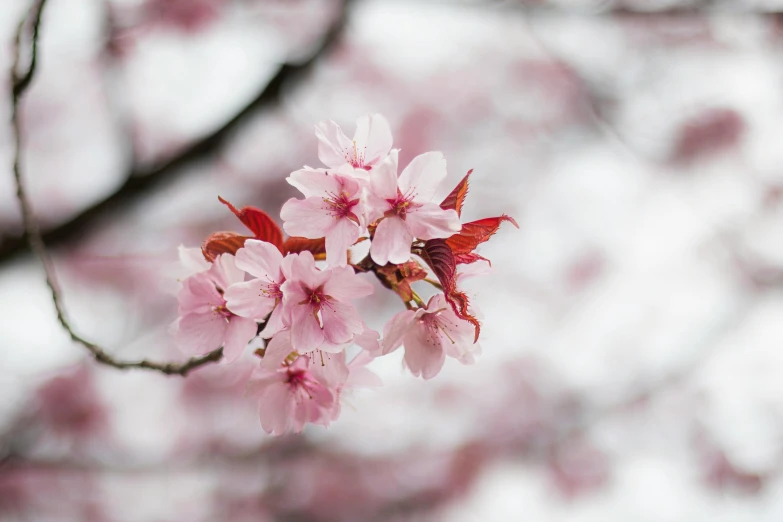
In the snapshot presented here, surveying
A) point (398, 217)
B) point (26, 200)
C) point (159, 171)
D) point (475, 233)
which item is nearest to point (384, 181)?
point (398, 217)

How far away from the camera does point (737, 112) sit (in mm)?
5910

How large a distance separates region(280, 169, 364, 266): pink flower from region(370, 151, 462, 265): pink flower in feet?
0.11

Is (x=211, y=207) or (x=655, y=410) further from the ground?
(x=211, y=207)

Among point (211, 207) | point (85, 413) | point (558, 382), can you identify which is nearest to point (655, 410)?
point (558, 382)

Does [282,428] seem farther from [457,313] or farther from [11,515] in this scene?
[11,515]

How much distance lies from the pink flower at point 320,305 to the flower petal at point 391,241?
65 mm

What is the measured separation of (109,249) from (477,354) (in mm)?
5143

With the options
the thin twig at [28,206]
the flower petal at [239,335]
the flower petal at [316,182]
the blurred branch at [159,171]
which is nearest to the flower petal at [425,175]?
the flower petal at [316,182]

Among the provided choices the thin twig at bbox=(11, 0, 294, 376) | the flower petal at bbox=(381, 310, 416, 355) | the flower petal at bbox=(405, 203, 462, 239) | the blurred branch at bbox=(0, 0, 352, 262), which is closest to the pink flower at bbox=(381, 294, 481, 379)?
the flower petal at bbox=(381, 310, 416, 355)

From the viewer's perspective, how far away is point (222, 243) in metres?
0.84

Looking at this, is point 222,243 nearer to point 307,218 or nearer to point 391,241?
point 307,218

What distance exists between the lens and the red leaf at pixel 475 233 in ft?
2.54

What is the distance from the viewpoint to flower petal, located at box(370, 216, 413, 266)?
73 cm

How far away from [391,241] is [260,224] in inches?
8.6
